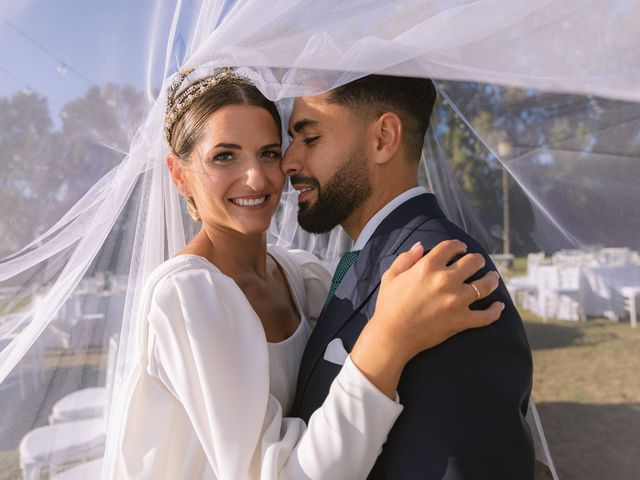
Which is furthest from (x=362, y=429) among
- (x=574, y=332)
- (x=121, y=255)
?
(x=574, y=332)

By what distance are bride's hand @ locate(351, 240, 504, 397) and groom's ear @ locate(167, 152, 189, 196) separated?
42.0 inches

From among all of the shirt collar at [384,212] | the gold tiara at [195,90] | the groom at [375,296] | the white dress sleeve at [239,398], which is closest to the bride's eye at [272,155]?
the groom at [375,296]

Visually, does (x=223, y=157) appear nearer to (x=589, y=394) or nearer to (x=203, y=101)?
(x=203, y=101)

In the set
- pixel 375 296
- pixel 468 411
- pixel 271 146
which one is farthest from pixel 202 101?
pixel 468 411

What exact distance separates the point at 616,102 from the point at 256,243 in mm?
1472

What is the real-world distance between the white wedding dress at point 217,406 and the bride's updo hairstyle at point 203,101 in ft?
1.71

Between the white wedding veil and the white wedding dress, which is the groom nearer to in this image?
the white wedding dress

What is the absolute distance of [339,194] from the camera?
1997 millimetres

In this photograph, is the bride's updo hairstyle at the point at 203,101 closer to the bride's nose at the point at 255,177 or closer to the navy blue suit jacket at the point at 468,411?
the bride's nose at the point at 255,177

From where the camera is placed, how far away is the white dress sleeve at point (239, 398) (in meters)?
1.46

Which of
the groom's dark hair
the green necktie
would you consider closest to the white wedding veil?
the groom's dark hair

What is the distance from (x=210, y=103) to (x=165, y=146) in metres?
0.27

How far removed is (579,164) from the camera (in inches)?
69.2

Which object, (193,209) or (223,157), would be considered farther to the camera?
(193,209)
